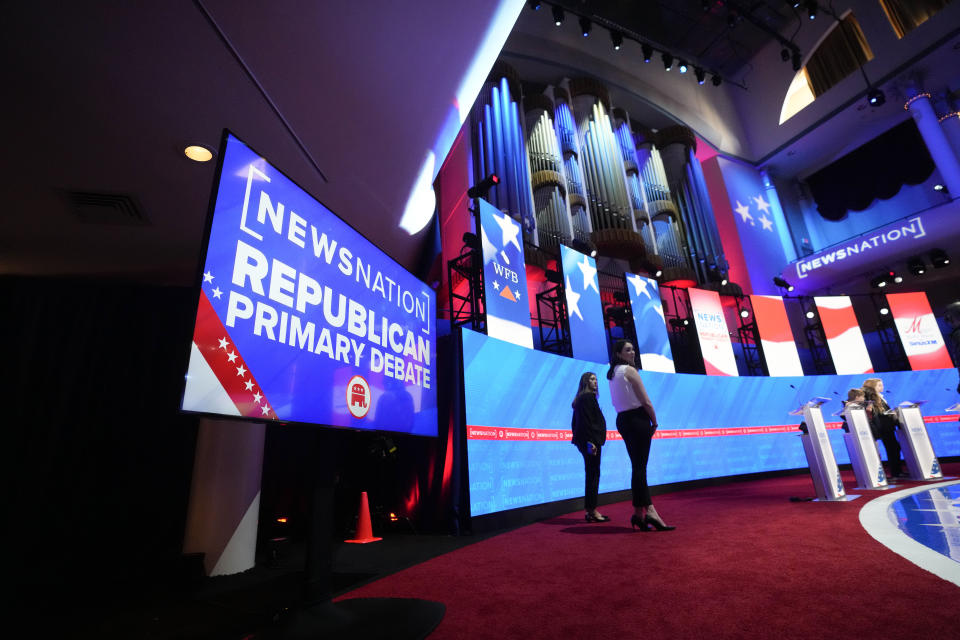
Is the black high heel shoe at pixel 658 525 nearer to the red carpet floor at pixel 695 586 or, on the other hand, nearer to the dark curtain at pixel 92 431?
the red carpet floor at pixel 695 586

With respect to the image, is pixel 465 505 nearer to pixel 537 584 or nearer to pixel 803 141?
pixel 537 584

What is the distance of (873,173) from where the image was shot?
10.3 metres

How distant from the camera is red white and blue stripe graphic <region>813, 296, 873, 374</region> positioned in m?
8.02

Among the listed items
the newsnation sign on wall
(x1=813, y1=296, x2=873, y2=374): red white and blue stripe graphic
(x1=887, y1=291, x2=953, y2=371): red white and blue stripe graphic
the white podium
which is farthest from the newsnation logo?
the white podium

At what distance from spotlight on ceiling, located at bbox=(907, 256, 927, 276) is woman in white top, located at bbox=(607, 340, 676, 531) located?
9.06m

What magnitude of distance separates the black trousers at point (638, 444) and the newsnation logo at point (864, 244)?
344 inches

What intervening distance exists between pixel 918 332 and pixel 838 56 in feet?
21.5

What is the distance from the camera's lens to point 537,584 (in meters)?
1.95

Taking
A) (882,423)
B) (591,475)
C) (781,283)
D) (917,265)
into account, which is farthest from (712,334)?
(917,265)

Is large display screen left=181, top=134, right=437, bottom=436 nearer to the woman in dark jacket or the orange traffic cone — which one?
the woman in dark jacket

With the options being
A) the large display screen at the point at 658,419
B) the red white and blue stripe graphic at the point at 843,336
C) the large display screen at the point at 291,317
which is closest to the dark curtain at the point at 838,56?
the red white and blue stripe graphic at the point at 843,336

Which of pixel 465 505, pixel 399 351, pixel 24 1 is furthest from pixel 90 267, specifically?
pixel 465 505

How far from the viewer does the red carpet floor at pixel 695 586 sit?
128 cm

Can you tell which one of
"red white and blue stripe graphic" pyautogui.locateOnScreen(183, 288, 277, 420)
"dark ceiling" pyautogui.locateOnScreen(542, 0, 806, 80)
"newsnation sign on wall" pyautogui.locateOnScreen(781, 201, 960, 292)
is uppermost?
"dark ceiling" pyautogui.locateOnScreen(542, 0, 806, 80)
